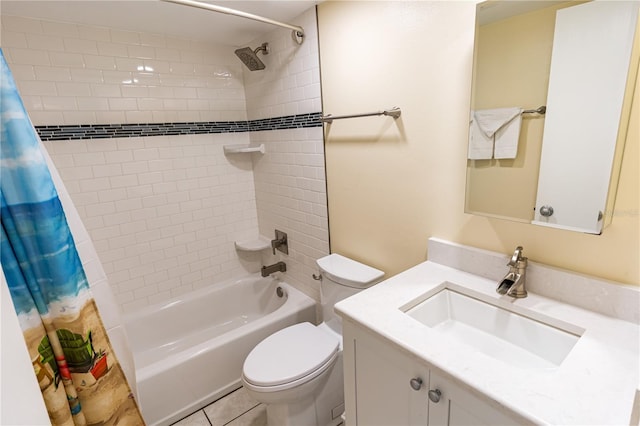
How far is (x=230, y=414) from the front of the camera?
186cm

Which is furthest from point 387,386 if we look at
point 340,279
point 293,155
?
point 293,155

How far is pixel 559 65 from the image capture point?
3.21ft

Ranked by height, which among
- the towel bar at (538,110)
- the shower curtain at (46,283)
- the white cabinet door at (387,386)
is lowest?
the white cabinet door at (387,386)

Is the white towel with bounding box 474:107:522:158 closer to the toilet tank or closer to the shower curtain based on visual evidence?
the toilet tank

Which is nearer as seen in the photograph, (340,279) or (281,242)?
(340,279)

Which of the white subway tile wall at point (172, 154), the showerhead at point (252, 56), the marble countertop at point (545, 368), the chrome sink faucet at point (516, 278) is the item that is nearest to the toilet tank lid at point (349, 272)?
the white subway tile wall at point (172, 154)

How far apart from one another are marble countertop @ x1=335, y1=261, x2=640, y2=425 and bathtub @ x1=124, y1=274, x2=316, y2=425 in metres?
1.09

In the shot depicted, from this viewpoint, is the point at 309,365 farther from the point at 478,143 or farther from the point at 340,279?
the point at 478,143

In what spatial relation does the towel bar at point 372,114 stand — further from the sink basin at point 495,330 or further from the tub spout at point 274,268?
the tub spout at point 274,268

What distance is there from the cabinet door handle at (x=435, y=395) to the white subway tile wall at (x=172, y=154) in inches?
48.6

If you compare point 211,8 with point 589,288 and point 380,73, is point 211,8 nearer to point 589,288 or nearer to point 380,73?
point 380,73

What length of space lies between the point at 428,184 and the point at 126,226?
1932 millimetres

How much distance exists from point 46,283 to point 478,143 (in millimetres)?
1321

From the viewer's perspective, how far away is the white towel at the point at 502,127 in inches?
43.2
